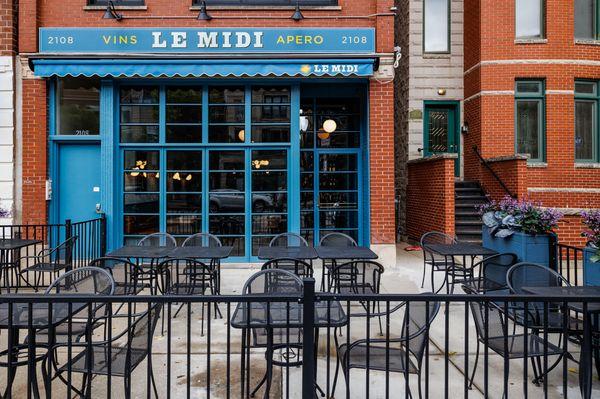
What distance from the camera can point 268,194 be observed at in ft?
32.4

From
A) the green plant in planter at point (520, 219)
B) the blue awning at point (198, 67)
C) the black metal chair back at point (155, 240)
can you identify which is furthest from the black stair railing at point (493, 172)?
the black metal chair back at point (155, 240)

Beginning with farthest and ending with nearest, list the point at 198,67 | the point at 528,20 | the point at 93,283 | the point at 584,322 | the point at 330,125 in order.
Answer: the point at 528,20
the point at 330,125
the point at 198,67
the point at 93,283
the point at 584,322

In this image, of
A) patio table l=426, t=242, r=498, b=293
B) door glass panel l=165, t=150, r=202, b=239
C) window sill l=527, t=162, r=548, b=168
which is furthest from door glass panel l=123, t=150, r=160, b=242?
window sill l=527, t=162, r=548, b=168

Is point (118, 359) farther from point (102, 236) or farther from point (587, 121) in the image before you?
point (587, 121)

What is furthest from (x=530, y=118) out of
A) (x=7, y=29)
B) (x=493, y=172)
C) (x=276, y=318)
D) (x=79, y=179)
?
(x=7, y=29)

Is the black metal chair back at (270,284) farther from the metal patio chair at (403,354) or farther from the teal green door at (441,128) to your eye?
the teal green door at (441,128)

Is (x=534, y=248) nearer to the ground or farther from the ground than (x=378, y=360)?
farther from the ground

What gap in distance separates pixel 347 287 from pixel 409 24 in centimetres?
1036

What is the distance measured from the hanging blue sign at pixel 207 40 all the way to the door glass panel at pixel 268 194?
232 cm

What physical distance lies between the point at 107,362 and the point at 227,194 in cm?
658

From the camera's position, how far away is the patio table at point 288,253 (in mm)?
6195

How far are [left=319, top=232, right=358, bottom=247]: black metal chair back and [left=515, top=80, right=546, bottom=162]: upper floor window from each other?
7.25 meters

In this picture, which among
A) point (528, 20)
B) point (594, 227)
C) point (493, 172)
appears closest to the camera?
point (594, 227)

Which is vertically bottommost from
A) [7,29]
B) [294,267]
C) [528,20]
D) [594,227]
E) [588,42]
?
[294,267]
